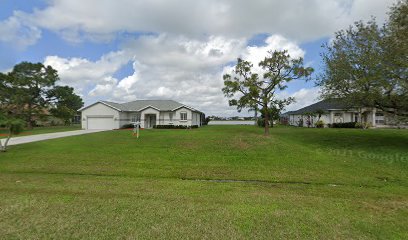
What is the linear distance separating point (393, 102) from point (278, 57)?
30.8 feet

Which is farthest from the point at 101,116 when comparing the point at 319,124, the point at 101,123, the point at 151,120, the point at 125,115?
the point at 319,124

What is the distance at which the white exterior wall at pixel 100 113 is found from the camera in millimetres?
34781

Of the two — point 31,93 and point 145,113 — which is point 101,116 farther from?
point 31,93

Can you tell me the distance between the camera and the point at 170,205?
5.04 meters

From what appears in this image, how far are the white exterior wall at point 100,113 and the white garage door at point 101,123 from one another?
399mm

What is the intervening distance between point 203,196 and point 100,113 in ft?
108

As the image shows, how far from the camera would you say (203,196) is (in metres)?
5.72

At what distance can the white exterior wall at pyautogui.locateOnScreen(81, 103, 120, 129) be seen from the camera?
114ft

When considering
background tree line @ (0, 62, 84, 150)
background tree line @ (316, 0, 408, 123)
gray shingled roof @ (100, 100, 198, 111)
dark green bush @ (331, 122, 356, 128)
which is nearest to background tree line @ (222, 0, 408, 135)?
background tree line @ (316, 0, 408, 123)

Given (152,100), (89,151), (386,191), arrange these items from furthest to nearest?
1. (152,100)
2. (89,151)
3. (386,191)

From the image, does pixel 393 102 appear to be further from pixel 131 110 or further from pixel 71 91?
pixel 71 91

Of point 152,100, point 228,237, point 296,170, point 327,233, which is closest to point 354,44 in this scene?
point 296,170

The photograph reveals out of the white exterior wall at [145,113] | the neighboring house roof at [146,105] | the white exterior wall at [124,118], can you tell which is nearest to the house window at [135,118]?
the white exterior wall at [124,118]

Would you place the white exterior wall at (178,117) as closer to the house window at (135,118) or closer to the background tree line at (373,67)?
the house window at (135,118)
